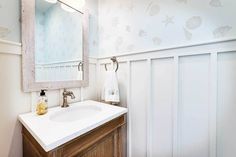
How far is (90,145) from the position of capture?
700 mm

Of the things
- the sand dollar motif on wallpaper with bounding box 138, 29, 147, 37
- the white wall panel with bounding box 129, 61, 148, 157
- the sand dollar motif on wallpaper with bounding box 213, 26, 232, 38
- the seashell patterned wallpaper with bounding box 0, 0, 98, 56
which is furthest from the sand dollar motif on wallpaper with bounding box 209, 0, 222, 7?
the seashell patterned wallpaper with bounding box 0, 0, 98, 56

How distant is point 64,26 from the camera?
109cm

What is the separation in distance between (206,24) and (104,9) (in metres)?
0.98

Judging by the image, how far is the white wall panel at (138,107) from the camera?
1.08 metres

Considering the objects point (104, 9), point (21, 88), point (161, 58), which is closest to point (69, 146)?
point (21, 88)

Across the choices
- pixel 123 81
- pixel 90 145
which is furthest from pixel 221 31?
pixel 90 145

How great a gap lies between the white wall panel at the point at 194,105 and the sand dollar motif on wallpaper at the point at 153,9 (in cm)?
42

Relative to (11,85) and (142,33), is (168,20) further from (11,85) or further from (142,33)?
(11,85)

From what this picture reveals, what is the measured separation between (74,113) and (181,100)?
829 millimetres

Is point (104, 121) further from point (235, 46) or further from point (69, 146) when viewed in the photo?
point (235, 46)

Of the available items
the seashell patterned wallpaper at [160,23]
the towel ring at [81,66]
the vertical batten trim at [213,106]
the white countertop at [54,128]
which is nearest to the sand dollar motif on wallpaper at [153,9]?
the seashell patterned wallpaper at [160,23]

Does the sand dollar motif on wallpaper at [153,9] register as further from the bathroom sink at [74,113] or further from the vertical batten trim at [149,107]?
the bathroom sink at [74,113]

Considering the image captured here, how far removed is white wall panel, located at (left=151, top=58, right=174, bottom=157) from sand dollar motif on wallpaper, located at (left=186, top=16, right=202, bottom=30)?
24 centimetres

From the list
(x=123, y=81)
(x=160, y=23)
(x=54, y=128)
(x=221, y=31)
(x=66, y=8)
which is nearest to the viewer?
(x=54, y=128)
